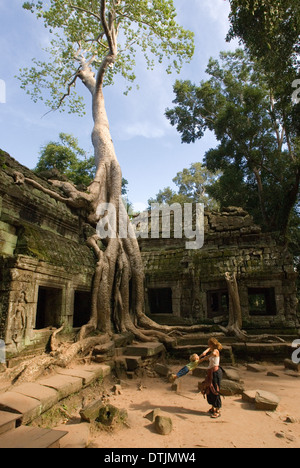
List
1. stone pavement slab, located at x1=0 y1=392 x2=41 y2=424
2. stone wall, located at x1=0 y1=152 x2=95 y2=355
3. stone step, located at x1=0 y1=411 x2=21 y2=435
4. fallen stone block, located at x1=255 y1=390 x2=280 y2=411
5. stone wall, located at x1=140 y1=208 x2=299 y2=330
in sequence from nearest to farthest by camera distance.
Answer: stone step, located at x1=0 y1=411 x2=21 y2=435
stone pavement slab, located at x1=0 y1=392 x2=41 y2=424
fallen stone block, located at x1=255 y1=390 x2=280 y2=411
stone wall, located at x1=0 y1=152 x2=95 y2=355
stone wall, located at x1=140 y1=208 x2=299 y2=330

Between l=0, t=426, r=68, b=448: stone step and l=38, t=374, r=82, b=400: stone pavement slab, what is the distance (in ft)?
3.24

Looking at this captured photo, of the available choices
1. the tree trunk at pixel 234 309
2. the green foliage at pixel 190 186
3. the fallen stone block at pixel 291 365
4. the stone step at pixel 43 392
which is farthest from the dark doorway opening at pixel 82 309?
the green foliage at pixel 190 186

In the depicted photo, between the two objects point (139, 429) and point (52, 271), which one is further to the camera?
point (52, 271)

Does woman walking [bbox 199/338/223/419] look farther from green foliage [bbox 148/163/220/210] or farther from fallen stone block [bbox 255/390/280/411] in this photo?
green foliage [bbox 148/163/220/210]

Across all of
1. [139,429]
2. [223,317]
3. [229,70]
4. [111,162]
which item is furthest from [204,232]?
[229,70]

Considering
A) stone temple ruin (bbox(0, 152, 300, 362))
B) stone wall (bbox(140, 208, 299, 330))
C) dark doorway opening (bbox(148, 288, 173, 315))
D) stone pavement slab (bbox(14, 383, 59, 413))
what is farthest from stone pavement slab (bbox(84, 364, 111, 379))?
dark doorway opening (bbox(148, 288, 173, 315))

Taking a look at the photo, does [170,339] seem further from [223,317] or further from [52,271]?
[52,271]

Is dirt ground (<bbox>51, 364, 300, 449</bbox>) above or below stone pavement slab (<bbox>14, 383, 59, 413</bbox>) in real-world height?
below

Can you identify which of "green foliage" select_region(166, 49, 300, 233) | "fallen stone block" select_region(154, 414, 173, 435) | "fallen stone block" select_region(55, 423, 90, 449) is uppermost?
"green foliage" select_region(166, 49, 300, 233)

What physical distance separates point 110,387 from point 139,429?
1.83 meters

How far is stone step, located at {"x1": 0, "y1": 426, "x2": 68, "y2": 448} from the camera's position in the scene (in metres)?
2.39

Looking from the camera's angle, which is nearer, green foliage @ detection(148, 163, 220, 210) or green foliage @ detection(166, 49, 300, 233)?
green foliage @ detection(166, 49, 300, 233)

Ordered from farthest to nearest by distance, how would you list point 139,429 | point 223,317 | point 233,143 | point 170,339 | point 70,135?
1. point 70,135
2. point 233,143
3. point 223,317
4. point 170,339
5. point 139,429

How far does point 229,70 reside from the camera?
16656 mm
